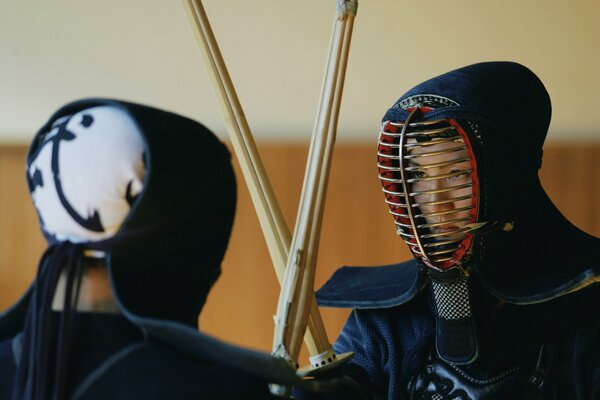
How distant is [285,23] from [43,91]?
0.89 metres

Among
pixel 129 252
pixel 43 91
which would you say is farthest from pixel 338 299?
pixel 43 91

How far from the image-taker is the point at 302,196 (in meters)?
1.16

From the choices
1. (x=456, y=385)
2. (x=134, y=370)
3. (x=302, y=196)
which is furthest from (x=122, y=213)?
(x=456, y=385)

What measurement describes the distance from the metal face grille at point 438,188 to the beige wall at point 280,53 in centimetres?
105

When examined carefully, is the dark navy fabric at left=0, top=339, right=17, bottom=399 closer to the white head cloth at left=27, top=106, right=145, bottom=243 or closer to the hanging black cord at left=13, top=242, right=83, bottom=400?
the hanging black cord at left=13, top=242, right=83, bottom=400

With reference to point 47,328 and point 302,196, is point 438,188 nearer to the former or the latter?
point 302,196

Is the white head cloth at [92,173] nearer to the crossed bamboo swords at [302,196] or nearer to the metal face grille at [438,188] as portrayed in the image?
the crossed bamboo swords at [302,196]

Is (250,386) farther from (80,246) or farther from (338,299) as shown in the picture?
(338,299)

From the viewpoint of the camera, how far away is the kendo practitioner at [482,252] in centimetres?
137

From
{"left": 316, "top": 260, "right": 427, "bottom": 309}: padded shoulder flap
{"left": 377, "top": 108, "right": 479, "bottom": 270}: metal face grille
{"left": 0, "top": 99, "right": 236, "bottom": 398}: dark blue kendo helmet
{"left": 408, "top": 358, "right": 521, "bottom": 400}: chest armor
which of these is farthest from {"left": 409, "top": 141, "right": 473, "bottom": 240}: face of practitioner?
{"left": 0, "top": 99, "right": 236, "bottom": 398}: dark blue kendo helmet

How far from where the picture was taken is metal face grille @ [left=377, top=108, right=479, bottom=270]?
4.56ft

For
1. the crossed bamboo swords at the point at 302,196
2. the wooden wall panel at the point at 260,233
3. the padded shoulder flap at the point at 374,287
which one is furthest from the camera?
the wooden wall panel at the point at 260,233

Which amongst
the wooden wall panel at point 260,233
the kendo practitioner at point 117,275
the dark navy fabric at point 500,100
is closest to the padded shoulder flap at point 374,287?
the dark navy fabric at point 500,100

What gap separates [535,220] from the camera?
1.45m
